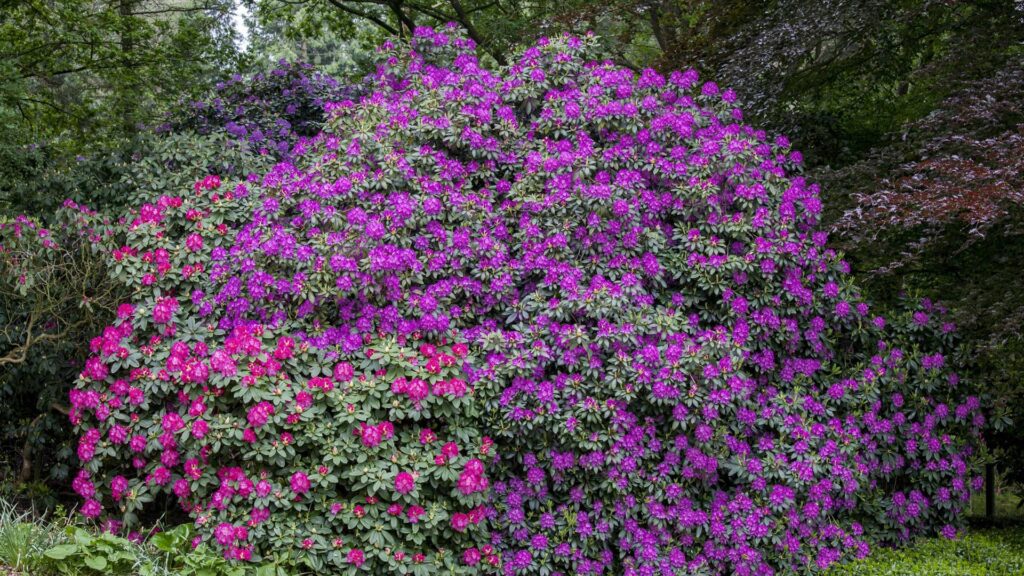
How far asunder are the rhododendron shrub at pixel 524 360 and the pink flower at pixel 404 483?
0.01 metres

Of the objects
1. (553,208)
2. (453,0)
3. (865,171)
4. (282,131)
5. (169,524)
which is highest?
(453,0)

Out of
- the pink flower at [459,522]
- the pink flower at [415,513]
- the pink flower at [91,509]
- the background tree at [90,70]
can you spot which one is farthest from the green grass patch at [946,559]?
the background tree at [90,70]

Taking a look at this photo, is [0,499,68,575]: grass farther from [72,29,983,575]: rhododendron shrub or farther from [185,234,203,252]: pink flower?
[185,234,203,252]: pink flower

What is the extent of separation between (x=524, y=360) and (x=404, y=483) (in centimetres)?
91

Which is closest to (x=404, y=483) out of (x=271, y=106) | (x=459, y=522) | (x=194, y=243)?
(x=459, y=522)

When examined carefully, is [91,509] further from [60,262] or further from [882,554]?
[882,554]

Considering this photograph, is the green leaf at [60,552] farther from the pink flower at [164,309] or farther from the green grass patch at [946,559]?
the green grass patch at [946,559]

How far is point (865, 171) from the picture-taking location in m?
5.39

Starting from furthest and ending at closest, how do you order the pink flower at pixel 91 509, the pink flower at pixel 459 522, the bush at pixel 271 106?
the bush at pixel 271 106, the pink flower at pixel 91 509, the pink flower at pixel 459 522

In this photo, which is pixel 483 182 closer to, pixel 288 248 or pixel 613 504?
pixel 288 248

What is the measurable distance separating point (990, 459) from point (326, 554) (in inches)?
162

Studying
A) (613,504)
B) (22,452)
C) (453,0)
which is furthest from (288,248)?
(453,0)

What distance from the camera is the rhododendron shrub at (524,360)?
3857 millimetres

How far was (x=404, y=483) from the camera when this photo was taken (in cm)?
371
